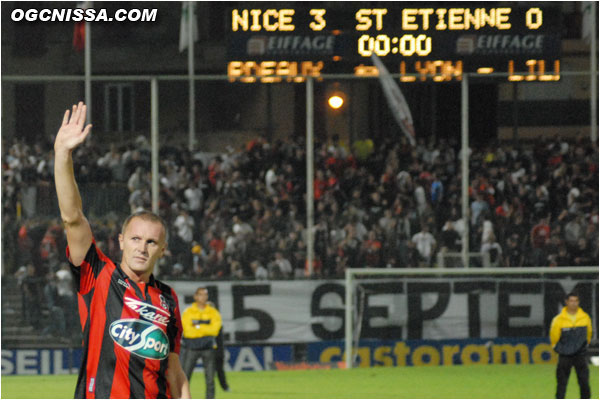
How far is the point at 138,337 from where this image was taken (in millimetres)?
4230

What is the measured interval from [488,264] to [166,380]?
14913mm

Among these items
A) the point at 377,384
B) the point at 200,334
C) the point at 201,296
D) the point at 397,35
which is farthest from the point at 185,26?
the point at 200,334

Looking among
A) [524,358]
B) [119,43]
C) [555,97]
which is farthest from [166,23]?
[524,358]

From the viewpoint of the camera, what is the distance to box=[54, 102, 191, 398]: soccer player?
4.21 m

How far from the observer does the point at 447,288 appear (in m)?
18.5

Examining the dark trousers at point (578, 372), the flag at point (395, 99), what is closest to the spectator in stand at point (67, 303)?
the flag at point (395, 99)

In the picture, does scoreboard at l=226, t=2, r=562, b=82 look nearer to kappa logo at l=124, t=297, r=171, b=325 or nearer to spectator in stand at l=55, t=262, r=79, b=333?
spectator in stand at l=55, t=262, r=79, b=333

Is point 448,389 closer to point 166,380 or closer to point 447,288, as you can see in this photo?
point 447,288

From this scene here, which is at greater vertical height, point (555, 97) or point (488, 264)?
point (555, 97)

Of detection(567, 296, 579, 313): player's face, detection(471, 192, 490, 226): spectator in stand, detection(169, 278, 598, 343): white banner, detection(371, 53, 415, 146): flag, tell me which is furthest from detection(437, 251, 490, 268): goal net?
detection(567, 296, 579, 313): player's face

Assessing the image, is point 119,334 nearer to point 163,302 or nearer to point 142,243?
point 163,302

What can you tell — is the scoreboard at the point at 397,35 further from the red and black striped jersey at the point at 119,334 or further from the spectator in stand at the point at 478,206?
the red and black striped jersey at the point at 119,334

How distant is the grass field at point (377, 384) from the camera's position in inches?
602

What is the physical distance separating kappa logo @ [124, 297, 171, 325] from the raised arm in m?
0.25
